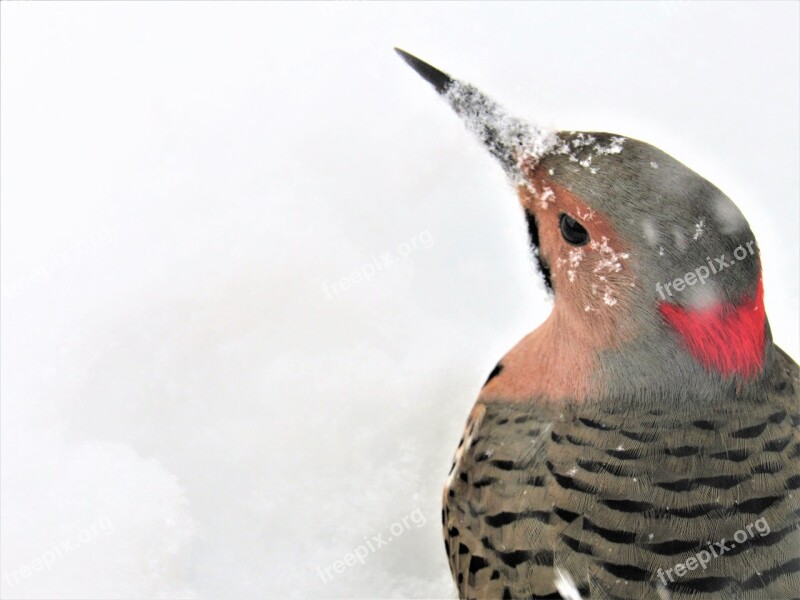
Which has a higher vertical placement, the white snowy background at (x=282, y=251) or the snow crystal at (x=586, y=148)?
the white snowy background at (x=282, y=251)

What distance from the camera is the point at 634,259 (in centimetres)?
173

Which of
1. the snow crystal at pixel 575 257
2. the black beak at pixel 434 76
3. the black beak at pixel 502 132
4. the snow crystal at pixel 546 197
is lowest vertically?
the snow crystal at pixel 575 257

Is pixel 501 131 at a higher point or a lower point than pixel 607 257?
higher

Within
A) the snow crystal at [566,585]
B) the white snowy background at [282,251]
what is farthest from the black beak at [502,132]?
the snow crystal at [566,585]

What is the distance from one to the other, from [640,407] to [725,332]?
9.7 inches

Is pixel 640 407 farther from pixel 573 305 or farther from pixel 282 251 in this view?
pixel 282 251

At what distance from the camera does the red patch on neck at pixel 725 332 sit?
67.0 inches

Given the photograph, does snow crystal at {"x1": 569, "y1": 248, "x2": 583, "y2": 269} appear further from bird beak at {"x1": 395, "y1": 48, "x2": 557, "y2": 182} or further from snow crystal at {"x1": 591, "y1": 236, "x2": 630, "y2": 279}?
bird beak at {"x1": 395, "y1": 48, "x2": 557, "y2": 182}

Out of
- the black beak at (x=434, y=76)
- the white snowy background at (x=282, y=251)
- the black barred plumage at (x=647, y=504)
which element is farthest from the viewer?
the white snowy background at (x=282, y=251)

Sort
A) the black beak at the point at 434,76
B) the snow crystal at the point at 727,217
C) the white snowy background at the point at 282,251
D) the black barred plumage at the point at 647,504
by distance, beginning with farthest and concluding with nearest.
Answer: the white snowy background at the point at 282,251
the black beak at the point at 434,76
the black barred plumage at the point at 647,504
the snow crystal at the point at 727,217

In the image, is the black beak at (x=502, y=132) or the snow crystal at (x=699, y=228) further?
the black beak at (x=502, y=132)

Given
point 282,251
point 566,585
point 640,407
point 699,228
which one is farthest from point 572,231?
point 282,251

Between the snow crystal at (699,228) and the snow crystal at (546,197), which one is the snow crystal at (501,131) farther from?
the snow crystal at (699,228)

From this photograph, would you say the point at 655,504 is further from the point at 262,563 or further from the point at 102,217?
the point at 102,217
